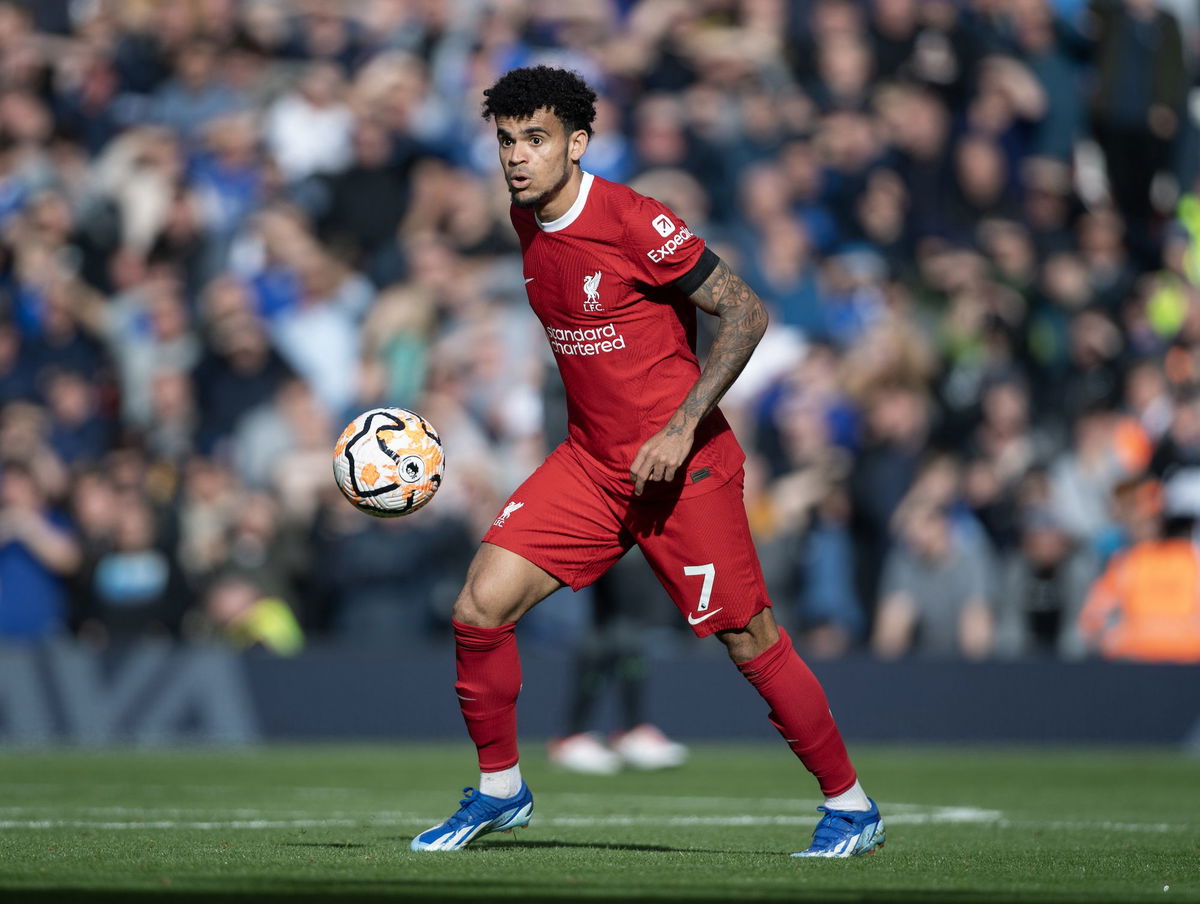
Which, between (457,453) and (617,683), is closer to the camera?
(617,683)

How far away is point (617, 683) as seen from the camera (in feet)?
43.8

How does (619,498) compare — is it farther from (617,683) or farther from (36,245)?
(36,245)

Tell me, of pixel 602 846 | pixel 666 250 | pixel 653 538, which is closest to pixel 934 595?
pixel 602 846

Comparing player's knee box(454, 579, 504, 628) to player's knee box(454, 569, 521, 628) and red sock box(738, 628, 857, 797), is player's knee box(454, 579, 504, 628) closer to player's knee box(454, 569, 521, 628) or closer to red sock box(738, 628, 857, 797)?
player's knee box(454, 569, 521, 628)

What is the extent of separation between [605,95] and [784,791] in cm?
863

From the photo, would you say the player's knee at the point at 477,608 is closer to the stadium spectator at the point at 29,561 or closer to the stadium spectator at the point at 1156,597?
the stadium spectator at the point at 29,561

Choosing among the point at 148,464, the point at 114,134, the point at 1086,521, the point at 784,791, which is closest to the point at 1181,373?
the point at 1086,521

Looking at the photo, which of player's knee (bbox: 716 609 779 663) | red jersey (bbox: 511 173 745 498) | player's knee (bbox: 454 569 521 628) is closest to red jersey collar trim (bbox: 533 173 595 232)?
red jersey (bbox: 511 173 745 498)

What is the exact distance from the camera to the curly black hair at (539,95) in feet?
23.0

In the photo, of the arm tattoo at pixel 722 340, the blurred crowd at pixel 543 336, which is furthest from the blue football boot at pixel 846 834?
the blurred crowd at pixel 543 336

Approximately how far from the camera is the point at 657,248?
6.93 metres

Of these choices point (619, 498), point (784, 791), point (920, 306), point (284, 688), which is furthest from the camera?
point (920, 306)

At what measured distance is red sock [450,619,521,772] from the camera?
7137 mm

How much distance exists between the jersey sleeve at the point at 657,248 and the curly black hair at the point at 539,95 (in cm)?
45
